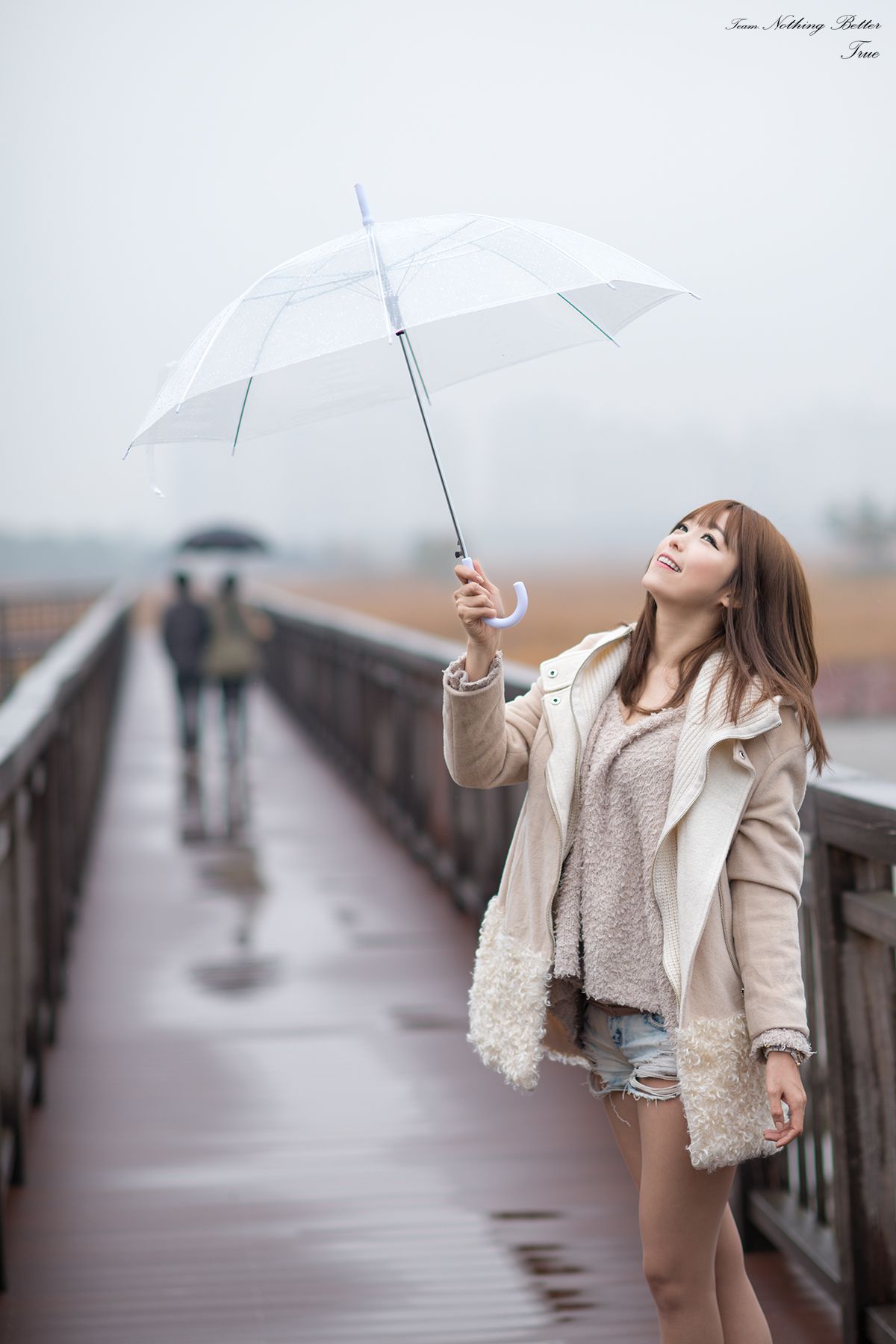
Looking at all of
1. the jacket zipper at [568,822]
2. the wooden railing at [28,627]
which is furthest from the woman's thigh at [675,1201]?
the wooden railing at [28,627]

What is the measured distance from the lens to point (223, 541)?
11.7 m

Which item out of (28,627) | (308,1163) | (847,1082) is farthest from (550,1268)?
(28,627)

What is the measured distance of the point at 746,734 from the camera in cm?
201

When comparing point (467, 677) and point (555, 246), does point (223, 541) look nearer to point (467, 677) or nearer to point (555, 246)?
point (555, 246)

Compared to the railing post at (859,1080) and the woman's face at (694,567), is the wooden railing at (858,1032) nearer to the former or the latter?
the railing post at (859,1080)

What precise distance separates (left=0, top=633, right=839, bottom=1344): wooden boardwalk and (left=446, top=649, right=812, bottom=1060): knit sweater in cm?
124

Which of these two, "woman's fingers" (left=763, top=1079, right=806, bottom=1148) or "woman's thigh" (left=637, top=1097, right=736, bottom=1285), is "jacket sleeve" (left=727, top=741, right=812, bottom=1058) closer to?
"woman's fingers" (left=763, top=1079, right=806, bottom=1148)

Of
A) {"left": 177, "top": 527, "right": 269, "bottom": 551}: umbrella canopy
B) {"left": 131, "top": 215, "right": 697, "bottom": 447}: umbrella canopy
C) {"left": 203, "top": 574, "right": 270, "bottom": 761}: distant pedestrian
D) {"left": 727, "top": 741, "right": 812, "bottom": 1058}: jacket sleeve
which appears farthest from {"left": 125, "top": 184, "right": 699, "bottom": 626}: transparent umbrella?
{"left": 177, "top": 527, "right": 269, "bottom": 551}: umbrella canopy

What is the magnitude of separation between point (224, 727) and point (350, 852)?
2.74 meters

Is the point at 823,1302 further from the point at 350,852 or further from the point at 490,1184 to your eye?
the point at 350,852

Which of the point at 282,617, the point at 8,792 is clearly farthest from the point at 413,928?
the point at 282,617

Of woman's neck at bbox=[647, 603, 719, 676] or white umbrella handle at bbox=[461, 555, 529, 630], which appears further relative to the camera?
woman's neck at bbox=[647, 603, 719, 676]

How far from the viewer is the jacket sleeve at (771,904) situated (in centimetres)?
199

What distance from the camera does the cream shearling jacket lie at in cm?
202
